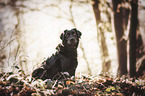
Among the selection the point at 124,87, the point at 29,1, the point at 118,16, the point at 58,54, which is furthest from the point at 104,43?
the point at 29,1

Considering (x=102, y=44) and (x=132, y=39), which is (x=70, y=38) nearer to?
(x=132, y=39)

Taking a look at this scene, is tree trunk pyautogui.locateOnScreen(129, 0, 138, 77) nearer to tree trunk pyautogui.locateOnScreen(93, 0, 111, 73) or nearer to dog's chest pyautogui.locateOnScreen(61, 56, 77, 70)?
tree trunk pyautogui.locateOnScreen(93, 0, 111, 73)

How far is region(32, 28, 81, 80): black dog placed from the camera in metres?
2.76

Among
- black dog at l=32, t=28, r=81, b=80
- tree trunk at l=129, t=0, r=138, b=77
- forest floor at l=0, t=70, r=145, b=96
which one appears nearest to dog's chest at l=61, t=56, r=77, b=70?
black dog at l=32, t=28, r=81, b=80

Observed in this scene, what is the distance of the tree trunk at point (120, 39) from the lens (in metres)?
4.88

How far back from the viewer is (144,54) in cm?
593

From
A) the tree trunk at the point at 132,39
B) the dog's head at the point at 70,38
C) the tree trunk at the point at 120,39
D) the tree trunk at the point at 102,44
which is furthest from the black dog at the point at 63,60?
the tree trunk at the point at 102,44

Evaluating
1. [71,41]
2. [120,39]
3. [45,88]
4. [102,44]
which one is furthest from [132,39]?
[45,88]

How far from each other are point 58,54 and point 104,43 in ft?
13.5

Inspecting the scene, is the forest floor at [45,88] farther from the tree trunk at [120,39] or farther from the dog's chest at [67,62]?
the tree trunk at [120,39]

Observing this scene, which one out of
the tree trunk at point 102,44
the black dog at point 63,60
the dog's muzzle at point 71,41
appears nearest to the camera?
the black dog at point 63,60

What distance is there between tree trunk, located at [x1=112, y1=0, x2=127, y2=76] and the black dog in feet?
8.97

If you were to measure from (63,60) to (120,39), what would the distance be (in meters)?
3.37

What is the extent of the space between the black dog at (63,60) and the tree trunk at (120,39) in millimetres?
2734
